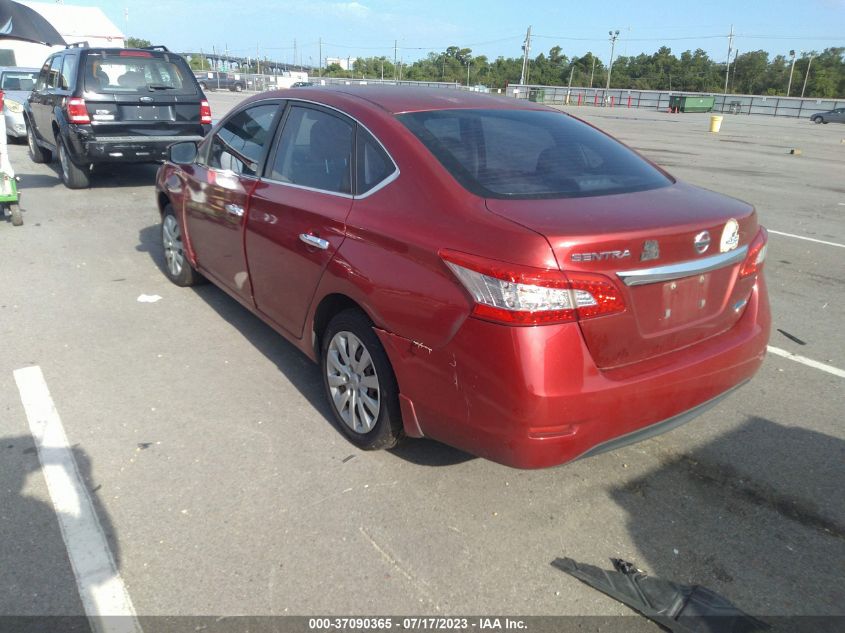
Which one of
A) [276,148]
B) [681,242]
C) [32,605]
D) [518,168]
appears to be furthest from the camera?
[276,148]

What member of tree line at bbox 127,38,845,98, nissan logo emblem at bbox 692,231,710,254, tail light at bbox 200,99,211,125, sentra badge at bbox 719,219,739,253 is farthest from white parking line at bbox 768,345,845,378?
tree line at bbox 127,38,845,98

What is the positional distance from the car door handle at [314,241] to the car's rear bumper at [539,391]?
662 mm

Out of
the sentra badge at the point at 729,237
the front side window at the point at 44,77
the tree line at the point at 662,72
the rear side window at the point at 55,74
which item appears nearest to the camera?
the sentra badge at the point at 729,237

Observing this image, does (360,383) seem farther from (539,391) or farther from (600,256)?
(600,256)

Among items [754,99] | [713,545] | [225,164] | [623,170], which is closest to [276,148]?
[225,164]

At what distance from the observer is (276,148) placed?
4102 millimetres

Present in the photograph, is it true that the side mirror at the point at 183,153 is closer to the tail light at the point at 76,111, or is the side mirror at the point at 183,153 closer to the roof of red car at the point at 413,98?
the roof of red car at the point at 413,98

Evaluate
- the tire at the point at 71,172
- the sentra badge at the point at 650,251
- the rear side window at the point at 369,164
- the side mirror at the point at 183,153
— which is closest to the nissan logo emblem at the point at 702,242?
the sentra badge at the point at 650,251

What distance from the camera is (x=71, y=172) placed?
10.3 meters

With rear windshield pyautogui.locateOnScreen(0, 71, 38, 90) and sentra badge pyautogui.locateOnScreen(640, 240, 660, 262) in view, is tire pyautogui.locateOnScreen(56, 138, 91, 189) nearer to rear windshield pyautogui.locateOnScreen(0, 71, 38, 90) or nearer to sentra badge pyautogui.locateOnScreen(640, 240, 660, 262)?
rear windshield pyautogui.locateOnScreen(0, 71, 38, 90)

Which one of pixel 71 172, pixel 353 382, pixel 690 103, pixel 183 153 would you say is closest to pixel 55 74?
pixel 71 172

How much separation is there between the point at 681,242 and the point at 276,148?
8.04 ft

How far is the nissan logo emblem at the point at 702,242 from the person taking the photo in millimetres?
2805

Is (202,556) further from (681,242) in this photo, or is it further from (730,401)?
(730,401)
